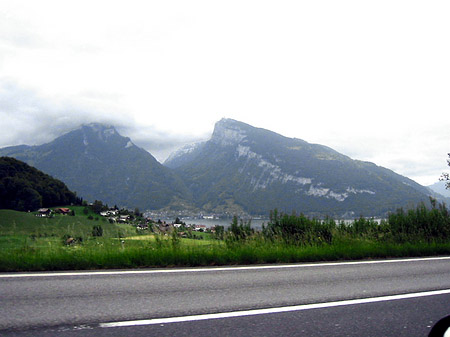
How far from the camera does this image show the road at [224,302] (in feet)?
13.2

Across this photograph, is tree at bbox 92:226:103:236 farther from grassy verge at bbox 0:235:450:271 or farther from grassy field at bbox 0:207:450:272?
grassy verge at bbox 0:235:450:271

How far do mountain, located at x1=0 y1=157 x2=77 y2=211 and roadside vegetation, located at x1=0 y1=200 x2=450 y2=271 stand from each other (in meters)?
47.8

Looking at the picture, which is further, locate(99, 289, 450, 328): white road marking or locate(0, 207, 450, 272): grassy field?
locate(0, 207, 450, 272): grassy field

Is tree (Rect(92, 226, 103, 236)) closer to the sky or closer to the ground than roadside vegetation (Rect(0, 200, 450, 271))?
closer to the sky

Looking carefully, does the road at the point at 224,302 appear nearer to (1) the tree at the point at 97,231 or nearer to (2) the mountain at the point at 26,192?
(1) the tree at the point at 97,231

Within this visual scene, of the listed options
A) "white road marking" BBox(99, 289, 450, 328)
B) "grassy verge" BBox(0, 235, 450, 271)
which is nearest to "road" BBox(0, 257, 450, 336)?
"white road marking" BBox(99, 289, 450, 328)

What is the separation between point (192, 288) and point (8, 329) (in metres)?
2.92

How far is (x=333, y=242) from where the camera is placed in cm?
1165

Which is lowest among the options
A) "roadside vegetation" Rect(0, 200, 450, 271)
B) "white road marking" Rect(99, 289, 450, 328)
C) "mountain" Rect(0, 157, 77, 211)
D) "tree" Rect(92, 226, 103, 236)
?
"white road marking" Rect(99, 289, 450, 328)

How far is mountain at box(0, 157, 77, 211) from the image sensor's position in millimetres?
52469

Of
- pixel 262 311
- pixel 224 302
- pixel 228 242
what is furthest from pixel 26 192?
pixel 262 311

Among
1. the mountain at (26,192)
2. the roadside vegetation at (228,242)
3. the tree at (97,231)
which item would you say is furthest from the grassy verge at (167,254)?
the mountain at (26,192)

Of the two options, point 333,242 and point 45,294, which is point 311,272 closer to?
point 333,242

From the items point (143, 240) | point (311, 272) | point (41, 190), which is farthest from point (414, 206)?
point (41, 190)
